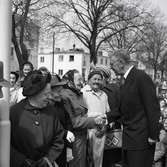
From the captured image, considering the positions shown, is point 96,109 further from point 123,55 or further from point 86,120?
point 123,55

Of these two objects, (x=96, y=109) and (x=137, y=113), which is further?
(x=96, y=109)

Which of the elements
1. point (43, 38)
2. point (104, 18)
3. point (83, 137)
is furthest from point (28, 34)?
point (83, 137)

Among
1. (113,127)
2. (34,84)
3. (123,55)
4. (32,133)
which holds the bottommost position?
(113,127)

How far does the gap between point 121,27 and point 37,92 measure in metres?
26.7

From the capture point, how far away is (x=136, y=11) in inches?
1050

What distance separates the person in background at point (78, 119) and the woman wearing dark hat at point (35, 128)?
3.55 ft

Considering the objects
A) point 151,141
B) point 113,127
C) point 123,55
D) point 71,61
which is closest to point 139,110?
point 151,141

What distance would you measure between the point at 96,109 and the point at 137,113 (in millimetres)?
1022

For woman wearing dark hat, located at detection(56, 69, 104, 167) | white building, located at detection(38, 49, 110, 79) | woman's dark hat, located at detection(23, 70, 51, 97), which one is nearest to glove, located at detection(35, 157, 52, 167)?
woman's dark hat, located at detection(23, 70, 51, 97)

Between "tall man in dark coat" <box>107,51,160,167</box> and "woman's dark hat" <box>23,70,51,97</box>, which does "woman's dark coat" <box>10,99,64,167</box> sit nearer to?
"woman's dark hat" <box>23,70,51,97</box>

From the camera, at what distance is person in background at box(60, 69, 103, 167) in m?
4.42

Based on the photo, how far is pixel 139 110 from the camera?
14.6ft

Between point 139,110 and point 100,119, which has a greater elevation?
point 139,110

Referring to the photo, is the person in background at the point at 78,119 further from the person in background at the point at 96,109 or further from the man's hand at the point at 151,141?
the man's hand at the point at 151,141
